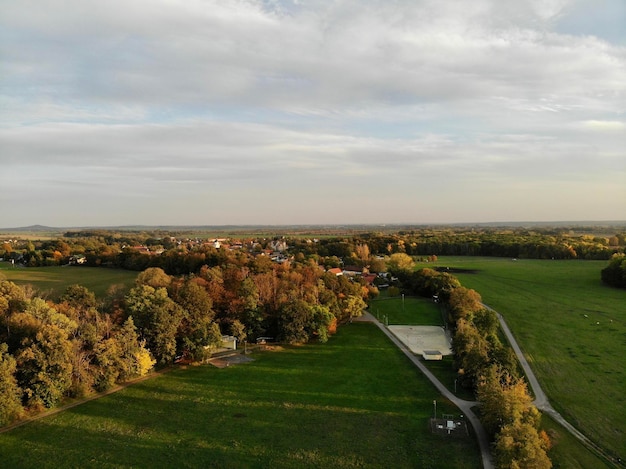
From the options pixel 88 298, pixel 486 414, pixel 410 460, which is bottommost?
pixel 410 460

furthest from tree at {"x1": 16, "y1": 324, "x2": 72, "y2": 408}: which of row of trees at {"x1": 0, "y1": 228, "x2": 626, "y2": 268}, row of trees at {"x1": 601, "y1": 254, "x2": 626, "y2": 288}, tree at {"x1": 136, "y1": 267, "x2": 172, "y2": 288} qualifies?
row of trees at {"x1": 601, "y1": 254, "x2": 626, "y2": 288}

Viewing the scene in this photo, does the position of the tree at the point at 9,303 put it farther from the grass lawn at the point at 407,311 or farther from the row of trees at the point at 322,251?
the grass lawn at the point at 407,311

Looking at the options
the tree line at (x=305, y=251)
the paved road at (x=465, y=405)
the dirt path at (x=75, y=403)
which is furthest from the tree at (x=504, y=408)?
the tree line at (x=305, y=251)

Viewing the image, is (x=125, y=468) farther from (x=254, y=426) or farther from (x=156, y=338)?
(x=156, y=338)

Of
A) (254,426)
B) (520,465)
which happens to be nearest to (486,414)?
(520,465)

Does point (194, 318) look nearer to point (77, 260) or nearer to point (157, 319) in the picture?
point (157, 319)

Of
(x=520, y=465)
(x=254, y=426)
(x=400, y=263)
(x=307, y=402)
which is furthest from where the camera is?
(x=400, y=263)
